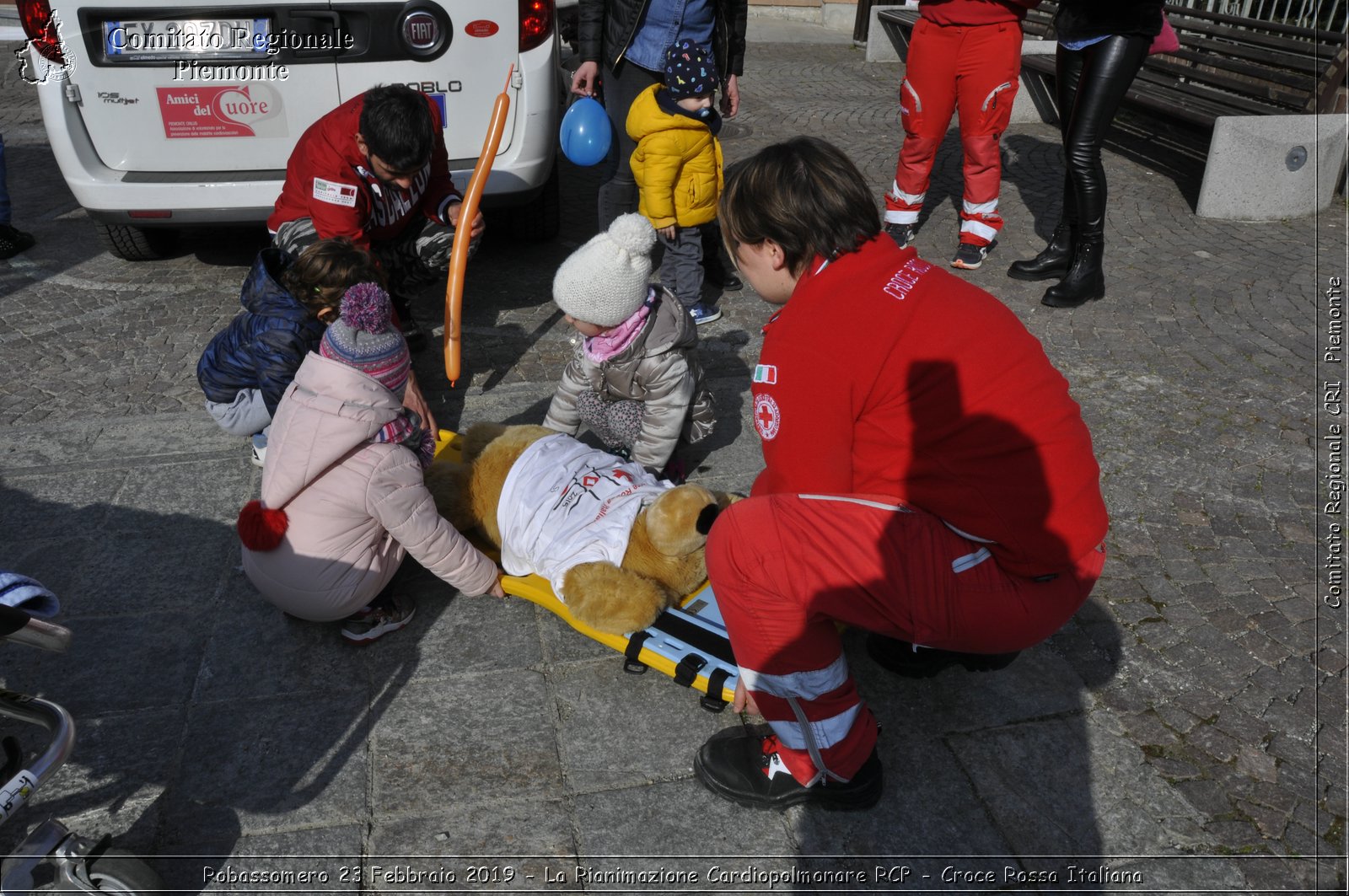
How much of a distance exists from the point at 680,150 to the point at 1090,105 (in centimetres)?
210

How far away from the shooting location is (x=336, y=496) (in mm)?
2717

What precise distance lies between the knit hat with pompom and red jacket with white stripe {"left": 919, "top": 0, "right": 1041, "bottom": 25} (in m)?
3.61

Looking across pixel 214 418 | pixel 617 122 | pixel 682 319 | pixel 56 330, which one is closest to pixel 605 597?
pixel 682 319

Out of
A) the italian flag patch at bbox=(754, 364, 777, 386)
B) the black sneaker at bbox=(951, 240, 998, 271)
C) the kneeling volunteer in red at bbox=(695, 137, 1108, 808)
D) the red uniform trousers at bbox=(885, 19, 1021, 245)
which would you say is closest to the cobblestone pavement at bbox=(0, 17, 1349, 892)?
the kneeling volunteer in red at bbox=(695, 137, 1108, 808)

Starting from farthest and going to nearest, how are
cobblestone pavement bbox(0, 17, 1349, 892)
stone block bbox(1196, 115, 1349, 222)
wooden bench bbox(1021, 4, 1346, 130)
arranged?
wooden bench bbox(1021, 4, 1346, 130) → stone block bbox(1196, 115, 1349, 222) → cobblestone pavement bbox(0, 17, 1349, 892)

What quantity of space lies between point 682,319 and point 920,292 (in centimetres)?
149

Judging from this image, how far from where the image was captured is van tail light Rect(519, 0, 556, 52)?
4551mm

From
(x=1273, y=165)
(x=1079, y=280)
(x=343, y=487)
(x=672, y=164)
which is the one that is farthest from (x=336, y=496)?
(x=1273, y=165)

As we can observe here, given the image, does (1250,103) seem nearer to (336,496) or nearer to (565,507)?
(565,507)

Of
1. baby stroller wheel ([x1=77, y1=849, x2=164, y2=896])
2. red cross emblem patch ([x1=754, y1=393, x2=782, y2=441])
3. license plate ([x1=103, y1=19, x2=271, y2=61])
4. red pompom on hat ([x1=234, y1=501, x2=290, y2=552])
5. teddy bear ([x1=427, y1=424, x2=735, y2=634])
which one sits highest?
license plate ([x1=103, y1=19, x2=271, y2=61])

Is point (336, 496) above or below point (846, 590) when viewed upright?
below

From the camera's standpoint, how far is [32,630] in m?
1.96

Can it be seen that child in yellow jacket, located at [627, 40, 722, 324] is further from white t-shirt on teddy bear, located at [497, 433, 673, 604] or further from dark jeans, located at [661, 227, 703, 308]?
white t-shirt on teddy bear, located at [497, 433, 673, 604]

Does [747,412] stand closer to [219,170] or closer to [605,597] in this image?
[605,597]
